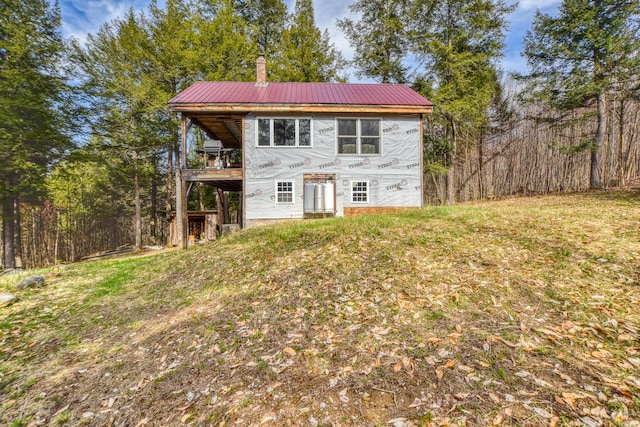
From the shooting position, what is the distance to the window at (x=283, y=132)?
12.3 m

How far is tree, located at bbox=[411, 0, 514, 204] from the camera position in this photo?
16.7 meters

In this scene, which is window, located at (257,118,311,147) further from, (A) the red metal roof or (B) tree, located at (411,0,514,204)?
(B) tree, located at (411,0,514,204)

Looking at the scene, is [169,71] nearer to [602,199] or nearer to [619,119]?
[602,199]

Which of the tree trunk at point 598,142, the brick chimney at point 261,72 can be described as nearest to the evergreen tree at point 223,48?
the brick chimney at point 261,72

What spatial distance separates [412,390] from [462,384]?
52 cm

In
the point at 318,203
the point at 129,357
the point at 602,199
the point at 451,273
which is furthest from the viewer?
the point at 318,203

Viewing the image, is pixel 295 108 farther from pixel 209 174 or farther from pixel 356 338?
pixel 356 338

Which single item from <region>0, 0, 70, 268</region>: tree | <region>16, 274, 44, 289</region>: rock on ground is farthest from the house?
<region>0, 0, 70, 268</region>: tree

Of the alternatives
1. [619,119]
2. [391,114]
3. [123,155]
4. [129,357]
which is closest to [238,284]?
Answer: [129,357]

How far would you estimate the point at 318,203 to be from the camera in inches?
476

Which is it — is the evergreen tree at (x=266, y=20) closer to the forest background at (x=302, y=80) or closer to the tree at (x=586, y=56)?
the forest background at (x=302, y=80)

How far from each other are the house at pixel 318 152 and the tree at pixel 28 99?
23.1 ft

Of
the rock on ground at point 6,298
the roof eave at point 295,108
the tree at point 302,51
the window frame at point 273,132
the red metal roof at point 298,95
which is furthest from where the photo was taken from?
the tree at point 302,51

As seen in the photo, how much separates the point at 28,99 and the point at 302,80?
47.0ft
